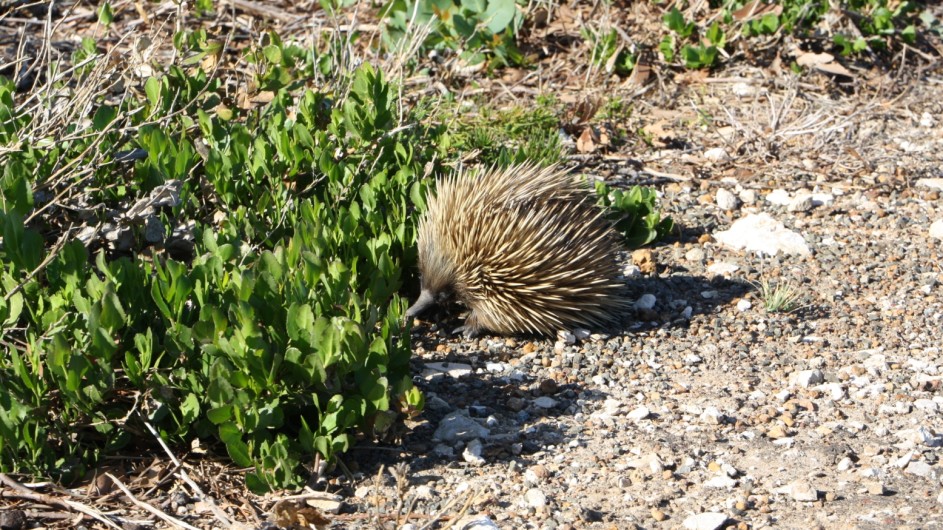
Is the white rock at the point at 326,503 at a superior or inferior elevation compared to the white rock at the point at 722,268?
inferior

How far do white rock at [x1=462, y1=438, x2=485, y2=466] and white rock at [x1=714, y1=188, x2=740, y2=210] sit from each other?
2.71m

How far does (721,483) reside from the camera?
366 cm

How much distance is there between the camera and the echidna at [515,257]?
4633 millimetres

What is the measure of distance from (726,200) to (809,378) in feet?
6.07

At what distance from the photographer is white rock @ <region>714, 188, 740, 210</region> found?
6004 mm

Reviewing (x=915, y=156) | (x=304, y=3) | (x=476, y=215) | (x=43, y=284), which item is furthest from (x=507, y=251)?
(x=304, y=3)

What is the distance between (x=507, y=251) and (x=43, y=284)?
1856 mm

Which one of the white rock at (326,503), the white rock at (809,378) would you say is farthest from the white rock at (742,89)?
the white rock at (326,503)

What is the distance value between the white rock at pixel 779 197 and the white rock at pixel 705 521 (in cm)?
301

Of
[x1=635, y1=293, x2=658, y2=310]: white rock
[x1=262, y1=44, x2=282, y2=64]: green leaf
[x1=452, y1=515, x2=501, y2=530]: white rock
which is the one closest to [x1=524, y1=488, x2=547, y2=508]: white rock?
[x1=452, y1=515, x2=501, y2=530]: white rock

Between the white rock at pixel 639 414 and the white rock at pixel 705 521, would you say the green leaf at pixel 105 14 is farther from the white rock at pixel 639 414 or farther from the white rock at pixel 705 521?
the white rock at pixel 705 521

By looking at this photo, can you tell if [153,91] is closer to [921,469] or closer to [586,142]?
[586,142]

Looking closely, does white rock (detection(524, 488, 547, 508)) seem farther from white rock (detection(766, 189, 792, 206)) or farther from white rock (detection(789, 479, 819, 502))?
white rock (detection(766, 189, 792, 206))

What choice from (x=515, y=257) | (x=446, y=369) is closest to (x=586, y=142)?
(x=515, y=257)
